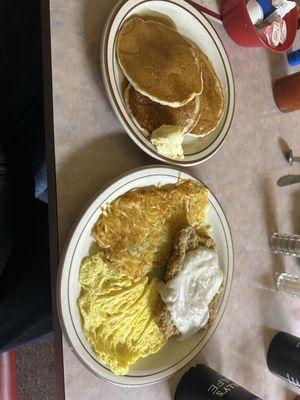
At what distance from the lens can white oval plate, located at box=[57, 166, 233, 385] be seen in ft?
2.51

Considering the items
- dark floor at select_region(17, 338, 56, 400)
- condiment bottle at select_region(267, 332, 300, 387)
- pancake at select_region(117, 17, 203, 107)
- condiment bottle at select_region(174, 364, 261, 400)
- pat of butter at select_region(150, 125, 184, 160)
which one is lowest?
dark floor at select_region(17, 338, 56, 400)

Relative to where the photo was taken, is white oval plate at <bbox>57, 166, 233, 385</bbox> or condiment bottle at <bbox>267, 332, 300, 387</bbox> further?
condiment bottle at <bbox>267, 332, 300, 387</bbox>

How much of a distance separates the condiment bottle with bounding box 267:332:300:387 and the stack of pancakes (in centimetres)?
62

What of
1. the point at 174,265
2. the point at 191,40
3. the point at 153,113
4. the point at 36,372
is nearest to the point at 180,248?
the point at 174,265

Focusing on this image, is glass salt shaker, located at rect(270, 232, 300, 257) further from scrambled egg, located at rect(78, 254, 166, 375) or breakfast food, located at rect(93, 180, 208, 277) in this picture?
scrambled egg, located at rect(78, 254, 166, 375)

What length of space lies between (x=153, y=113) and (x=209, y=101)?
19 centimetres

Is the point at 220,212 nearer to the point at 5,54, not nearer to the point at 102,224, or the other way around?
the point at 102,224

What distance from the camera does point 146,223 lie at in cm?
87

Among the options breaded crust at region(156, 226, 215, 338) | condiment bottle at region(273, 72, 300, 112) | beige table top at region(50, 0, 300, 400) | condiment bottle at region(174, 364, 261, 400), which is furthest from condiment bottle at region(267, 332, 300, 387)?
condiment bottle at region(273, 72, 300, 112)

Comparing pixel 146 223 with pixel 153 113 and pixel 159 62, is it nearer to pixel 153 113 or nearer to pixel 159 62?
pixel 153 113

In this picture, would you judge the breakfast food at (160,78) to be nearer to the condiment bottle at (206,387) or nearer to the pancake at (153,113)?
the pancake at (153,113)

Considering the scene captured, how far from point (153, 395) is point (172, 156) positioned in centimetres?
55

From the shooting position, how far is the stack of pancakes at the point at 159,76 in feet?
2.84

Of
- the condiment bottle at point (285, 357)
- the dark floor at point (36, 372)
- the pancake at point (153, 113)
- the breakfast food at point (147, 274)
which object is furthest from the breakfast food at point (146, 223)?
the dark floor at point (36, 372)
